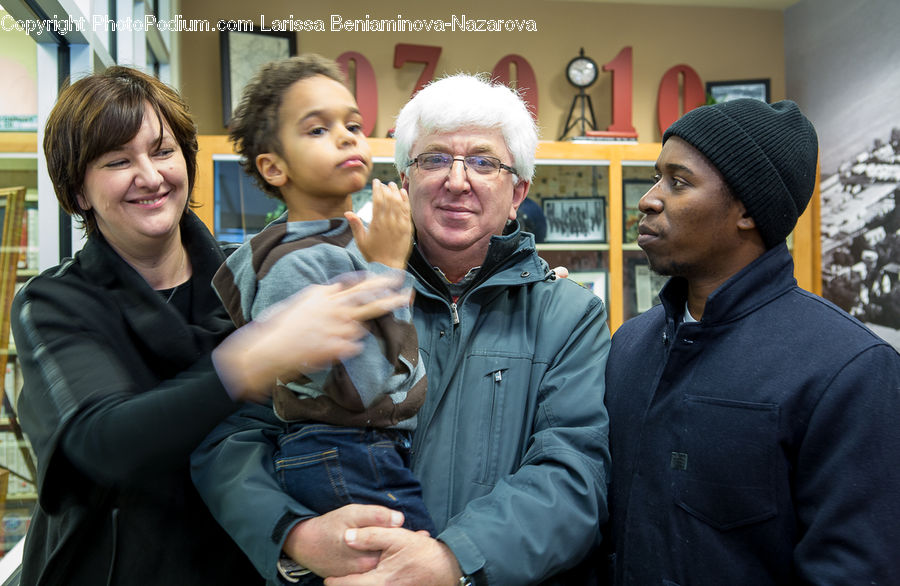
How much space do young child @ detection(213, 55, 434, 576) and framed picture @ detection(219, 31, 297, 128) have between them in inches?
119

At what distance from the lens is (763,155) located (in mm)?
1182

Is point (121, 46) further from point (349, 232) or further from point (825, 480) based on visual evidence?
point (825, 480)

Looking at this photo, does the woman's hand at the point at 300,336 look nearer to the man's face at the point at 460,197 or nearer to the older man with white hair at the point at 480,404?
the older man with white hair at the point at 480,404

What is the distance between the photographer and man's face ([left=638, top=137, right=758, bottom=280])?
4.02 ft

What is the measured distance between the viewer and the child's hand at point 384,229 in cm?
106

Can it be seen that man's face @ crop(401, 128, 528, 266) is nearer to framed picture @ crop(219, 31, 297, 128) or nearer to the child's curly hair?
the child's curly hair

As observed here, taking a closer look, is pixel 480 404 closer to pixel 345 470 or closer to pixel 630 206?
pixel 345 470

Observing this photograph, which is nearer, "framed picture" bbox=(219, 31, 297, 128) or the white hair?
the white hair

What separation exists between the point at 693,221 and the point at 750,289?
16cm

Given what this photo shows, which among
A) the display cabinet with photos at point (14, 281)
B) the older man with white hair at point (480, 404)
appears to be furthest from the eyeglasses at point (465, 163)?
the display cabinet with photos at point (14, 281)

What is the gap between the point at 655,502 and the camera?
1.19 metres

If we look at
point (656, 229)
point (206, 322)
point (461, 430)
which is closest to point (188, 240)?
point (206, 322)

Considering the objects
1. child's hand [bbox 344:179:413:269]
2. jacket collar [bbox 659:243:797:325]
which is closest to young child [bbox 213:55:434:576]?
child's hand [bbox 344:179:413:269]

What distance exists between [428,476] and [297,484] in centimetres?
24
